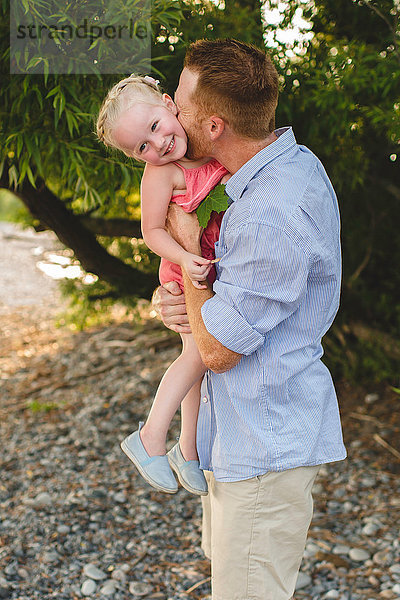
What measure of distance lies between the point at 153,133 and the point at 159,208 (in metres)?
0.19

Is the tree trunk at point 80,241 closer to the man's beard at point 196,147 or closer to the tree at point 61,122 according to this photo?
the tree at point 61,122

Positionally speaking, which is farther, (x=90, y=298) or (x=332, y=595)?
(x=90, y=298)

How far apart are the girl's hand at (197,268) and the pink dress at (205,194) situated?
3.6 inches

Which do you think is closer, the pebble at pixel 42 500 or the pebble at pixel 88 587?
the pebble at pixel 88 587

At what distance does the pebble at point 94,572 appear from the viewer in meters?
2.75

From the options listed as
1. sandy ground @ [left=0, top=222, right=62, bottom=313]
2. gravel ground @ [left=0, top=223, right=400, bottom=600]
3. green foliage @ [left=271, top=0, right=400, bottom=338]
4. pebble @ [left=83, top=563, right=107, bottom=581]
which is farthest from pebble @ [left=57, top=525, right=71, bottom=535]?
sandy ground @ [left=0, top=222, right=62, bottom=313]

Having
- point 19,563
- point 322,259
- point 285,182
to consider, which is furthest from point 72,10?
point 19,563

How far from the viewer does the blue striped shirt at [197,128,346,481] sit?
153 centimetres

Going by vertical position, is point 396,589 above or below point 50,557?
above

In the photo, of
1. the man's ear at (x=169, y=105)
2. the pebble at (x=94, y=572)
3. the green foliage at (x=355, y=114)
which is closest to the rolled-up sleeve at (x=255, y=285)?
the man's ear at (x=169, y=105)

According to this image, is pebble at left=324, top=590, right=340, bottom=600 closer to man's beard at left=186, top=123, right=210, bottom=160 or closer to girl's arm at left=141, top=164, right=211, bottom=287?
girl's arm at left=141, top=164, right=211, bottom=287

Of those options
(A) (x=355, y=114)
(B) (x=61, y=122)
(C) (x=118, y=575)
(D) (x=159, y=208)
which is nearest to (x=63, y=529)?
(C) (x=118, y=575)

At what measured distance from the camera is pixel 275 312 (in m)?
1.56

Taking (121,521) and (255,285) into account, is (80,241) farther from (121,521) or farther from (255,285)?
(255,285)
